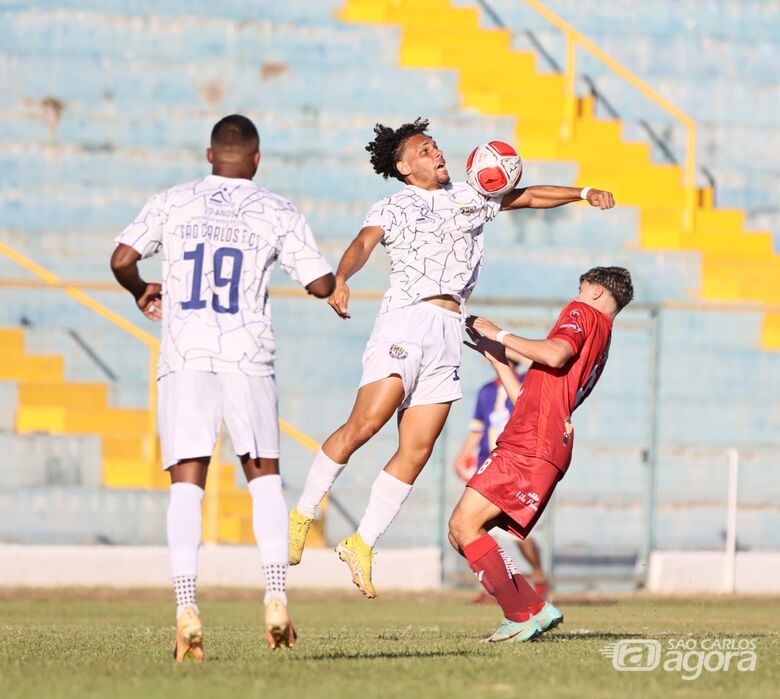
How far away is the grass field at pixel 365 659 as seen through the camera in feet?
17.7

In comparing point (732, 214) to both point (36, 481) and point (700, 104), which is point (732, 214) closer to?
point (700, 104)

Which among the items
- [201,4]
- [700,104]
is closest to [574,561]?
[700,104]

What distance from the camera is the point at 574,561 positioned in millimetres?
15039

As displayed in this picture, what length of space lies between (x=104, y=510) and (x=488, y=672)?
899cm

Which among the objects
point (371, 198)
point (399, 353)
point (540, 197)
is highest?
point (371, 198)

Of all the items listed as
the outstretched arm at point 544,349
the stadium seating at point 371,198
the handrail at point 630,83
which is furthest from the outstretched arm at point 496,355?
the handrail at point 630,83

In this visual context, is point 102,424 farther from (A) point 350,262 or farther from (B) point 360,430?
(A) point 350,262

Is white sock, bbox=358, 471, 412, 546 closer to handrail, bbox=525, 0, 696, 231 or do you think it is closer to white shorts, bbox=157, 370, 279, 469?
white shorts, bbox=157, 370, 279, 469

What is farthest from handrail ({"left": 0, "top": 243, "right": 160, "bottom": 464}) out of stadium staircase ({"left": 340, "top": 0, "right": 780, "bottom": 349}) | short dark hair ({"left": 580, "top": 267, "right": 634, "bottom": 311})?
short dark hair ({"left": 580, "top": 267, "right": 634, "bottom": 311})

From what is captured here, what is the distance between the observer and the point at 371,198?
1775 cm

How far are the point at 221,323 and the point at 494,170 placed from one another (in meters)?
2.31

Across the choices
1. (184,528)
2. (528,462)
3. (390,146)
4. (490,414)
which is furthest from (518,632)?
(490,414)

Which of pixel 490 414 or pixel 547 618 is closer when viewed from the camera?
pixel 547 618

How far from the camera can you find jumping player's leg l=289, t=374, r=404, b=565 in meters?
7.84
